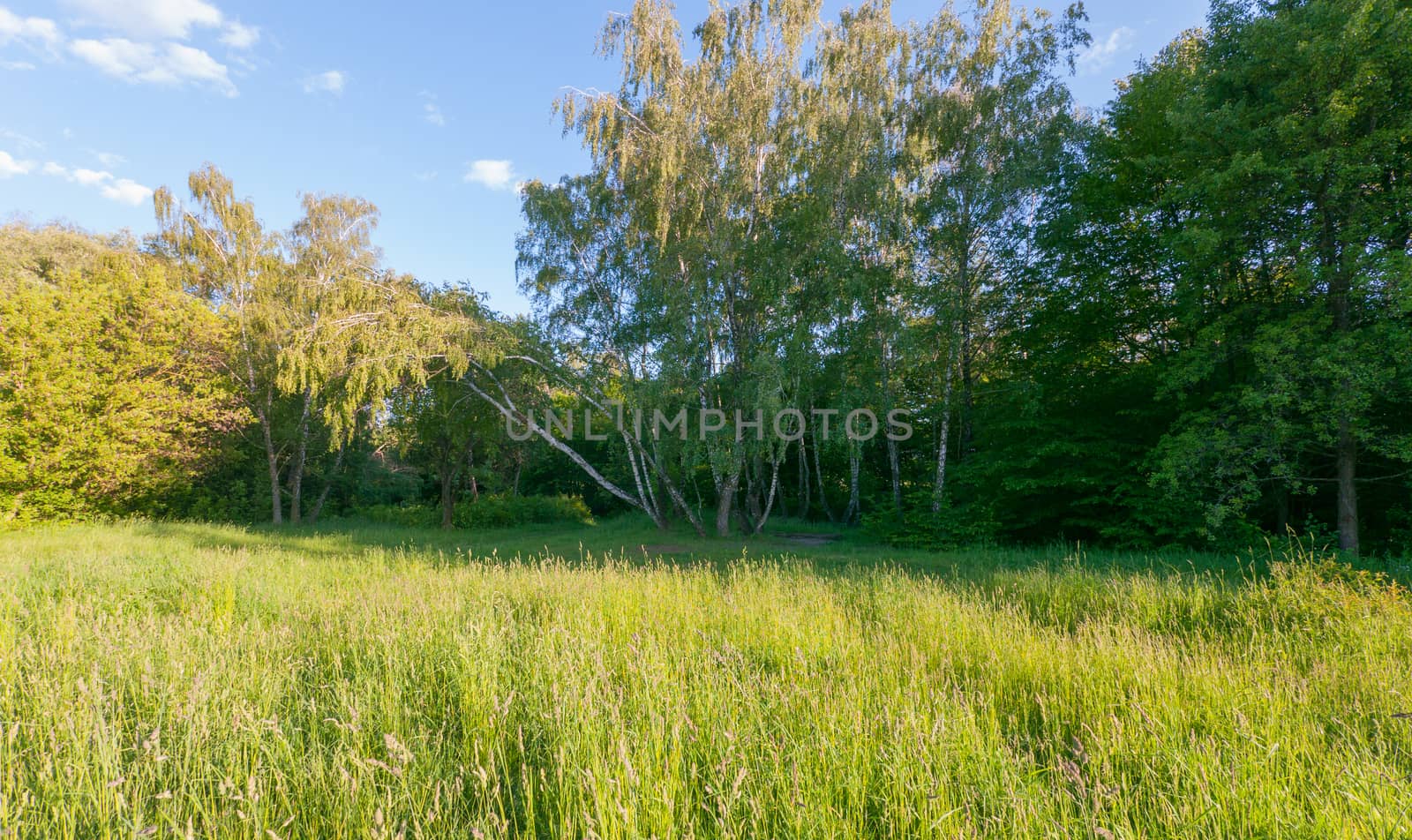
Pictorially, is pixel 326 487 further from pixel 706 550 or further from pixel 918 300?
pixel 918 300

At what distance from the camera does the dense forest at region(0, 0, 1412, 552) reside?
9.28 metres

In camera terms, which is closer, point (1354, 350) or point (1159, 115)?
point (1354, 350)

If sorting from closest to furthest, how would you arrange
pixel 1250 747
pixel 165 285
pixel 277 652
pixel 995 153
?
pixel 1250 747 → pixel 277 652 → pixel 995 153 → pixel 165 285

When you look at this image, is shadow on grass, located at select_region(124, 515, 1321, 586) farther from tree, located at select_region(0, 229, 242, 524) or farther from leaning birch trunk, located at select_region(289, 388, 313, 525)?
tree, located at select_region(0, 229, 242, 524)

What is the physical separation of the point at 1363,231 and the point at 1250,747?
428 inches

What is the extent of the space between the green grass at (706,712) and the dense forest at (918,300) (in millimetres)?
5924

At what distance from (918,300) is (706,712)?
41.6 ft

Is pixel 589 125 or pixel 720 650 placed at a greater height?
pixel 589 125

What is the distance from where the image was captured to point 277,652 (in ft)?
13.5

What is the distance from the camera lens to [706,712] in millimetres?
2938

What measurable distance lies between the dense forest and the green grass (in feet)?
19.4

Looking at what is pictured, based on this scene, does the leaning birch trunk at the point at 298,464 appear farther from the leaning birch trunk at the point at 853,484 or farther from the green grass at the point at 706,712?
the leaning birch trunk at the point at 853,484

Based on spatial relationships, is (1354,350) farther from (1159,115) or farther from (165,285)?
(165,285)

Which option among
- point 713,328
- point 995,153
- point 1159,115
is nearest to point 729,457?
point 713,328
